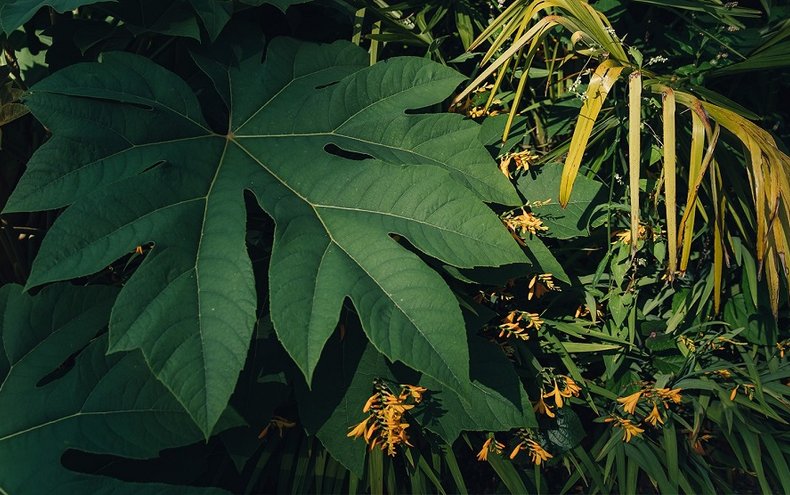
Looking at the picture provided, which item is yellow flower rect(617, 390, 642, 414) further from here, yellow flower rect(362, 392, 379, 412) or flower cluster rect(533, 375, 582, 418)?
yellow flower rect(362, 392, 379, 412)

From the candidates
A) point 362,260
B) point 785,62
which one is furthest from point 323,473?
point 785,62

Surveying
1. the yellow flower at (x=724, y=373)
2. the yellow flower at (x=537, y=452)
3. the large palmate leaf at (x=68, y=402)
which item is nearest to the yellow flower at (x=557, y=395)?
the yellow flower at (x=537, y=452)

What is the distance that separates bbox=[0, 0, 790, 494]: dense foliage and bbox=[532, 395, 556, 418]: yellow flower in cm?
5

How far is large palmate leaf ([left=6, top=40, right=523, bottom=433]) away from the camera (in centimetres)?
130

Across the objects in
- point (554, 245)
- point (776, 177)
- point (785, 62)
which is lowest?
point (554, 245)

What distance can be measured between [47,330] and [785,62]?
170 cm

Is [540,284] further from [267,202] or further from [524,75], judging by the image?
[267,202]

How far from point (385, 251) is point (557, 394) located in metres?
0.57

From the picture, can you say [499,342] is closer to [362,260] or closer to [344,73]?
[362,260]

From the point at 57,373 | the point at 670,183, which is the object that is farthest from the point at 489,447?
the point at 57,373

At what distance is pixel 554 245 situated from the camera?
1.92m

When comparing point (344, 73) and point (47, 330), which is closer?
point (47, 330)

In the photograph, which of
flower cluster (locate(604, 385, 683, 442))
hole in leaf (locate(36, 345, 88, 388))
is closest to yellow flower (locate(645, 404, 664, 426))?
flower cluster (locate(604, 385, 683, 442))

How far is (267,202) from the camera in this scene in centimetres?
149
